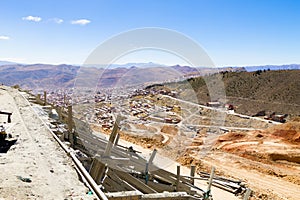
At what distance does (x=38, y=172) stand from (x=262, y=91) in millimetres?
42427

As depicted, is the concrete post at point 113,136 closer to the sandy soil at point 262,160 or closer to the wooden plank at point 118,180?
the wooden plank at point 118,180

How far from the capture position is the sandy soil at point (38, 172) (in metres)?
4.77

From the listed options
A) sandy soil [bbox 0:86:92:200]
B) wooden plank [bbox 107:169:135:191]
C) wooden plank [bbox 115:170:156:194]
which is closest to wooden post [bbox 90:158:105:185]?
wooden plank [bbox 107:169:135:191]

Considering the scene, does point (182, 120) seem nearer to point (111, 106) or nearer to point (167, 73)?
point (111, 106)

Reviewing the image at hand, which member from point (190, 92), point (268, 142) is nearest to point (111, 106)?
point (268, 142)

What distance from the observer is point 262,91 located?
143 feet

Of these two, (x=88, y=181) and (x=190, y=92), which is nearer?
(x=88, y=181)

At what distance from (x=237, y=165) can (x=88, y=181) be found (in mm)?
12258

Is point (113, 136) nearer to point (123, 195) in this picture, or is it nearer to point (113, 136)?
point (113, 136)

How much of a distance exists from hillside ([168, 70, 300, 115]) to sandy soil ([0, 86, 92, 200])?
23480 mm

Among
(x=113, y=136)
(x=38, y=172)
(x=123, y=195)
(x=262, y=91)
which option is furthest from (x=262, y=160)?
(x=262, y=91)

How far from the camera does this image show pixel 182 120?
88.8 feet

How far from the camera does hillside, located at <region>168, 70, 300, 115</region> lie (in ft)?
123

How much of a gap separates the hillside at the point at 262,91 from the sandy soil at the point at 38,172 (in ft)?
77.0
